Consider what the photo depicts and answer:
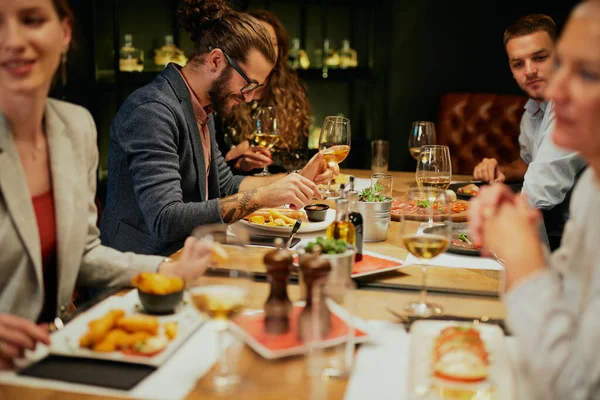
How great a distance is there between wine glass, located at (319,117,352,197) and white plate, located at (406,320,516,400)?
1.38 m

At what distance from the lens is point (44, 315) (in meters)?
1.59

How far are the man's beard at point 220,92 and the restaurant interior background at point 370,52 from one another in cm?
249

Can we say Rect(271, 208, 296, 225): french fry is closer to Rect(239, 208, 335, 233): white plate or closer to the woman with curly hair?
Rect(239, 208, 335, 233): white plate

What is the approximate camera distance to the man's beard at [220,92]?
2.52 meters

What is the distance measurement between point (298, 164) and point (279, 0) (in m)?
1.80

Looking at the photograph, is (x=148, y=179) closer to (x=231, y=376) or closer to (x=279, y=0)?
(x=231, y=376)

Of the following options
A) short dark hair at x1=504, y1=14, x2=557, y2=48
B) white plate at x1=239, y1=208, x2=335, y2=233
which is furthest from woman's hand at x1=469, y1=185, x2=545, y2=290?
short dark hair at x1=504, y1=14, x2=557, y2=48

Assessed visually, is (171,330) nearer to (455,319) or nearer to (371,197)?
(455,319)

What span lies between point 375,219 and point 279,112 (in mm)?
1763

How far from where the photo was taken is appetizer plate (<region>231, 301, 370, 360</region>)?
1.16 meters

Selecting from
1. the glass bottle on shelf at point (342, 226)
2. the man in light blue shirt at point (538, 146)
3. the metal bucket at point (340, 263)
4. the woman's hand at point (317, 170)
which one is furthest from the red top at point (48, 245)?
the man in light blue shirt at point (538, 146)

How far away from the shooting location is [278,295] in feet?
4.26

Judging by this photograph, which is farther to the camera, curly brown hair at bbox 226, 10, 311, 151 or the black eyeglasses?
curly brown hair at bbox 226, 10, 311, 151

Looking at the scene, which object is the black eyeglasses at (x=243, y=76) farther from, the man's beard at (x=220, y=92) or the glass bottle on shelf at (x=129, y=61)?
the glass bottle on shelf at (x=129, y=61)
